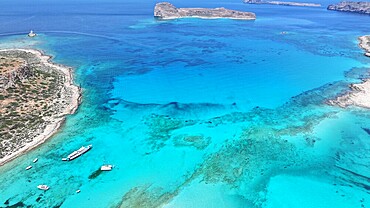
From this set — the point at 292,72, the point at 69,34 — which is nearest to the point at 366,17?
the point at 292,72

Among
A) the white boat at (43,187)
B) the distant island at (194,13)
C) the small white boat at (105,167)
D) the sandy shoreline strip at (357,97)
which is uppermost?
the distant island at (194,13)

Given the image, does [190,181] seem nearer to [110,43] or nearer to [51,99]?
[51,99]

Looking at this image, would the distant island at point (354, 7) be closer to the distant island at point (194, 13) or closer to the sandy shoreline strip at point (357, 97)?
the distant island at point (194, 13)

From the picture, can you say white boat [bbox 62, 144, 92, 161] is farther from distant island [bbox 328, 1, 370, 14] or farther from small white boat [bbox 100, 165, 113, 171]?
distant island [bbox 328, 1, 370, 14]

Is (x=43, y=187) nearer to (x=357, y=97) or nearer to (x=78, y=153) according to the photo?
(x=78, y=153)

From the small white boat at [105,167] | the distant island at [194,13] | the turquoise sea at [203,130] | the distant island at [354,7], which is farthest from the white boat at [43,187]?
the distant island at [354,7]

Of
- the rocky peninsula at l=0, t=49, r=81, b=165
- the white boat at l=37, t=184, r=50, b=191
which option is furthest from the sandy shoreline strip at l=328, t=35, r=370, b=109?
the white boat at l=37, t=184, r=50, b=191

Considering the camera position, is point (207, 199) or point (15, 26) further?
point (15, 26)
